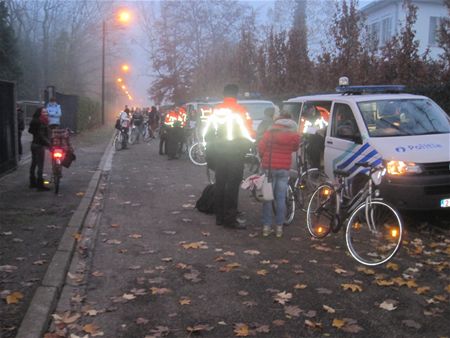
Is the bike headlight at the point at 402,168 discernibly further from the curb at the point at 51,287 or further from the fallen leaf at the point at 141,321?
the curb at the point at 51,287

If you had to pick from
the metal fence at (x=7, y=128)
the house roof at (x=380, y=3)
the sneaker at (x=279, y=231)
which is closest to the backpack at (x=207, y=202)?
the sneaker at (x=279, y=231)

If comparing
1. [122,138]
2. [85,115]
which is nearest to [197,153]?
[122,138]

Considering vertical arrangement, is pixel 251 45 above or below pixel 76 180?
above

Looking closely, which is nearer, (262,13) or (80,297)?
(80,297)

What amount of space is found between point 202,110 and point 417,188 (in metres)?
12.9

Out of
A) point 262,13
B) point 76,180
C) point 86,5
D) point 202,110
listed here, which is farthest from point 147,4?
point 76,180

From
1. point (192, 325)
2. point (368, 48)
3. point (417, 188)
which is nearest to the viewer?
point (192, 325)

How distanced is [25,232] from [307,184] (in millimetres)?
4500

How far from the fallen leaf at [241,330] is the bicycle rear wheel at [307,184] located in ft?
14.4

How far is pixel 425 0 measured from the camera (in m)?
33.4

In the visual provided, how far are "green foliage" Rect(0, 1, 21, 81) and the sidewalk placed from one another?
34423 millimetres

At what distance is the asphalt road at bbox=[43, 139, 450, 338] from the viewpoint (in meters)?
4.75

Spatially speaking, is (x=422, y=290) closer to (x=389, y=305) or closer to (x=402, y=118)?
(x=389, y=305)

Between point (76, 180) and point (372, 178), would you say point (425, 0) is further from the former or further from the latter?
point (372, 178)
